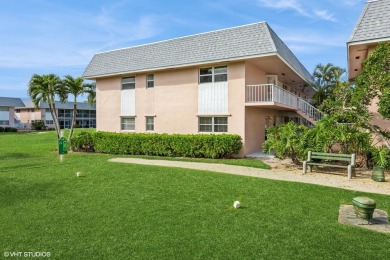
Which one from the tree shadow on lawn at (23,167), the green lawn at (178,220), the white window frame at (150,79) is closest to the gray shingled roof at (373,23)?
the green lawn at (178,220)

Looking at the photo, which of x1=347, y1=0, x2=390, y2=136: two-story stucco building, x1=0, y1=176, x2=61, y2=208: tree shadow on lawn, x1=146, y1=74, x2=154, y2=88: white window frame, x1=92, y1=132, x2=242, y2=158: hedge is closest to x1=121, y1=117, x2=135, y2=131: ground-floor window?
x1=92, y1=132, x2=242, y2=158: hedge

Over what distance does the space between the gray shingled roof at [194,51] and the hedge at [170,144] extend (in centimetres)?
496

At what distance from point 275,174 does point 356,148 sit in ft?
14.2

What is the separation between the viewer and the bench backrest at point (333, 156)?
413 inches

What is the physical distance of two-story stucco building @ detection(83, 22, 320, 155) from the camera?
16.2 metres

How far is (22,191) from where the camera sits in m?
8.38

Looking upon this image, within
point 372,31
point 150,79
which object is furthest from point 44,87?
point 372,31

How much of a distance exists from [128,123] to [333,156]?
15.3 meters

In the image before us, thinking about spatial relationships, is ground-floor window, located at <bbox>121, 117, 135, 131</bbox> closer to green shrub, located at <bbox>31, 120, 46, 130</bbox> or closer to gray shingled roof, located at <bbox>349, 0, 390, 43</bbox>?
gray shingled roof, located at <bbox>349, 0, 390, 43</bbox>

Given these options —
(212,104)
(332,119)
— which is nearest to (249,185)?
(332,119)

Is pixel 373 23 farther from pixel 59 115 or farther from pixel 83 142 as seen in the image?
pixel 59 115

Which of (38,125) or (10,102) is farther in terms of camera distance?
(10,102)

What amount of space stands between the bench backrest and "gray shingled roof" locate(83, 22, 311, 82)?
20.1 feet

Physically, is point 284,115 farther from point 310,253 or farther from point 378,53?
point 310,253
